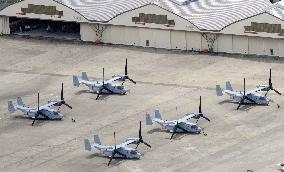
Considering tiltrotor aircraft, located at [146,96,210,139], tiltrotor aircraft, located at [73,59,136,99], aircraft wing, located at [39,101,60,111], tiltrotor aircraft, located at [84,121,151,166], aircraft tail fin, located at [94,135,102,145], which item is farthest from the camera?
tiltrotor aircraft, located at [73,59,136,99]

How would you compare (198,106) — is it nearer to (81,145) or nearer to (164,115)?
(164,115)

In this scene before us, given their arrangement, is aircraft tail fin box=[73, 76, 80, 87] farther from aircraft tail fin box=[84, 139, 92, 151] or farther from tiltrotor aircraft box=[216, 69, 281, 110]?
aircraft tail fin box=[84, 139, 92, 151]

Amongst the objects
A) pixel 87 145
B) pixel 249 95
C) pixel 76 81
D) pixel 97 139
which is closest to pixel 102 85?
pixel 76 81

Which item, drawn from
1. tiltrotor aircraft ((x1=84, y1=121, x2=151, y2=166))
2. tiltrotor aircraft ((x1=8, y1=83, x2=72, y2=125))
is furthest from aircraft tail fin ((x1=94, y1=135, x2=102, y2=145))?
tiltrotor aircraft ((x1=8, y1=83, x2=72, y2=125))

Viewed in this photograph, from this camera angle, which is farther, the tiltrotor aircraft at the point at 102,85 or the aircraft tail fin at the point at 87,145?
the tiltrotor aircraft at the point at 102,85

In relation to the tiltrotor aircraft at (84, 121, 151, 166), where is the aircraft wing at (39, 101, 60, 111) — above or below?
above

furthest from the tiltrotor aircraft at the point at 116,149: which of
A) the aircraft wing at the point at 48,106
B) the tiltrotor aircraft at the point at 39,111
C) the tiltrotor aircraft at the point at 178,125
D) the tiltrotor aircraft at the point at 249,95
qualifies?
the tiltrotor aircraft at the point at 249,95

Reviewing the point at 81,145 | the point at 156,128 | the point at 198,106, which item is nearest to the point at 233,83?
the point at 198,106

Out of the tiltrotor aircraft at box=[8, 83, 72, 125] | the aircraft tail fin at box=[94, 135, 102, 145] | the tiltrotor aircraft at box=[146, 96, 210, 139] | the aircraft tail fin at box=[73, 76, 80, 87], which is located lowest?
the aircraft tail fin at box=[94, 135, 102, 145]

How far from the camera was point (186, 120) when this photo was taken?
563 ft

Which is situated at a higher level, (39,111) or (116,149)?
(39,111)

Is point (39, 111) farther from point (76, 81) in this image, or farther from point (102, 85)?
point (76, 81)

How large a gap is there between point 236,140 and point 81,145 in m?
22.5

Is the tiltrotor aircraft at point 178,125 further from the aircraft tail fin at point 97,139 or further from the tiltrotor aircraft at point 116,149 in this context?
the aircraft tail fin at point 97,139
